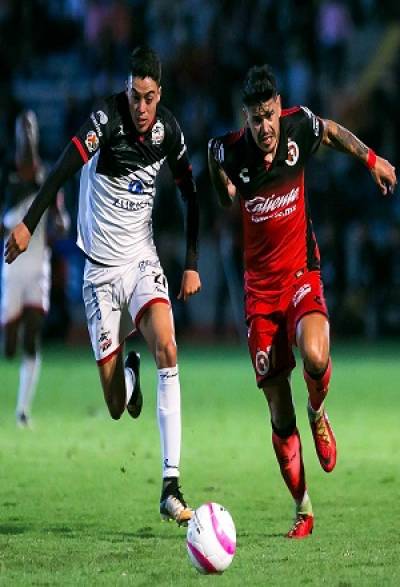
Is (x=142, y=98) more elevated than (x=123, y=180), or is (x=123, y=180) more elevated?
(x=142, y=98)

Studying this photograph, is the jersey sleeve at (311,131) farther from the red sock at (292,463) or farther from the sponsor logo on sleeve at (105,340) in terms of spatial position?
the sponsor logo on sleeve at (105,340)

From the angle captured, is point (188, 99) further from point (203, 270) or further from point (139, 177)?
point (139, 177)

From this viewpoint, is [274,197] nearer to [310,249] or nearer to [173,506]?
[310,249]

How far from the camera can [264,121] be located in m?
7.85

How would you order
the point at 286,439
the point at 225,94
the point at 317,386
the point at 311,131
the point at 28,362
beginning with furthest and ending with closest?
the point at 225,94, the point at 28,362, the point at 311,131, the point at 286,439, the point at 317,386

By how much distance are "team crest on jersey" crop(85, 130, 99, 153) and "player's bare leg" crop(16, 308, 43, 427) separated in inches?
196

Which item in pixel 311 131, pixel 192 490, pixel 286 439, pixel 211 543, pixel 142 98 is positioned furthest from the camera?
pixel 192 490

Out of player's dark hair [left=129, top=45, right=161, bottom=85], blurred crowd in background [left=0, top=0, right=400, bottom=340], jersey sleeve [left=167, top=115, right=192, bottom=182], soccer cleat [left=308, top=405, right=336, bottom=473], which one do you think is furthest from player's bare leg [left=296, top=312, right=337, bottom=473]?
blurred crowd in background [left=0, top=0, right=400, bottom=340]

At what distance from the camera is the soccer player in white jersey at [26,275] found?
13070 mm

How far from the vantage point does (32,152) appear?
13.1m

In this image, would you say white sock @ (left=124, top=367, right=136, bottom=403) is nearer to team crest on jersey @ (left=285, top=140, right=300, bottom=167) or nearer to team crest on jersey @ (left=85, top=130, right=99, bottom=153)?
team crest on jersey @ (left=85, top=130, right=99, bottom=153)

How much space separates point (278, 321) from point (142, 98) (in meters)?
1.48

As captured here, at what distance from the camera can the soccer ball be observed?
662cm

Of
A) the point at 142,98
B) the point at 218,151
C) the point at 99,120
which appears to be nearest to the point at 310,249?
the point at 218,151
